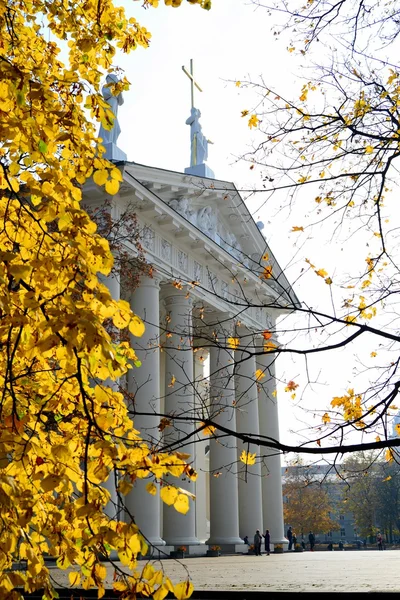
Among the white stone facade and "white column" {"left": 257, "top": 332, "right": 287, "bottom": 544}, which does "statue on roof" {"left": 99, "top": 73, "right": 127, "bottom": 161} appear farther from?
"white column" {"left": 257, "top": 332, "right": 287, "bottom": 544}

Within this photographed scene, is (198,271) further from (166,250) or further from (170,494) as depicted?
(170,494)

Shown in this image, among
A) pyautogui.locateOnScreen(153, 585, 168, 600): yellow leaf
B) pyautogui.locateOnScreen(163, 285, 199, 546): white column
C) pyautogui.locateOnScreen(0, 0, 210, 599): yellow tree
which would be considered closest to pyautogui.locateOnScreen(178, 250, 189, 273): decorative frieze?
pyautogui.locateOnScreen(163, 285, 199, 546): white column

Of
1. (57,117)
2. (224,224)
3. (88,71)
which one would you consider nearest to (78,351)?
(57,117)

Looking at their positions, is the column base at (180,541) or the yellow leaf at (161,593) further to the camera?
the column base at (180,541)

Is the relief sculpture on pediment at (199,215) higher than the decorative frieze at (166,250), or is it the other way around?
the relief sculpture on pediment at (199,215)

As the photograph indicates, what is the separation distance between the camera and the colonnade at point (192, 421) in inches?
931

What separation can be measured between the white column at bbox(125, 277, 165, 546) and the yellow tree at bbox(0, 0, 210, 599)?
17438 mm

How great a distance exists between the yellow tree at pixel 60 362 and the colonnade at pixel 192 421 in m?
13.4

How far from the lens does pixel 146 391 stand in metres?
24.4

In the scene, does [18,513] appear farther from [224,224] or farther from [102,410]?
[224,224]

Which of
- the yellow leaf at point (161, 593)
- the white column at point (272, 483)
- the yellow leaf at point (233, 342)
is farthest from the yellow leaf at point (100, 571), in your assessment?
the white column at point (272, 483)

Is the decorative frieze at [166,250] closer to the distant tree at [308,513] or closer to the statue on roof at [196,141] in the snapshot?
the statue on roof at [196,141]

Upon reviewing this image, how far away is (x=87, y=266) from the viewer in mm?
4434

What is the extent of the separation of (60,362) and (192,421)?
2017 centimetres
